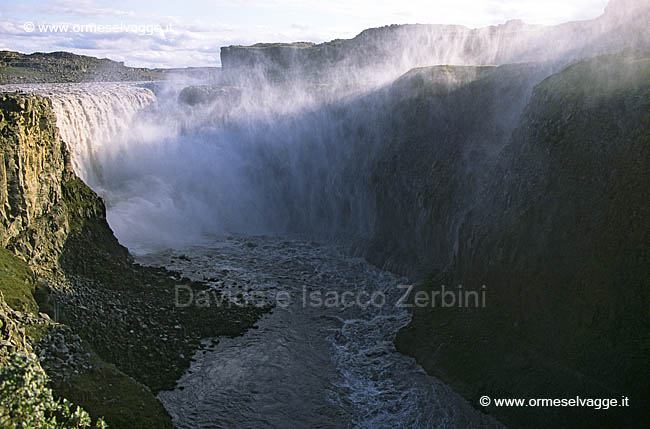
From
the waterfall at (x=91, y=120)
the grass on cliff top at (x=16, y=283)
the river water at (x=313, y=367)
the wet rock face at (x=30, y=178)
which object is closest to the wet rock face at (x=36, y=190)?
the wet rock face at (x=30, y=178)

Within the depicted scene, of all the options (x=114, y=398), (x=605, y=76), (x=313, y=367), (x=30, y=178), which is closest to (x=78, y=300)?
(x=30, y=178)

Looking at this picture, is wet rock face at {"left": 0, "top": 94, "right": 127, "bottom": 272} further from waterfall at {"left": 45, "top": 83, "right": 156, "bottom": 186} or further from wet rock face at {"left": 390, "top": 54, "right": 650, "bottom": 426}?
wet rock face at {"left": 390, "top": 54, "right": 650, "bottom": 426}

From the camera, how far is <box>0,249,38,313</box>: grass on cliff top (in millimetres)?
16516

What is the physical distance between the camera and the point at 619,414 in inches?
575

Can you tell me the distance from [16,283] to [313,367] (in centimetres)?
958

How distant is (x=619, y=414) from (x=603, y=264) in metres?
3.81

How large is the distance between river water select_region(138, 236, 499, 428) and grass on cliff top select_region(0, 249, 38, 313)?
4.91 metres

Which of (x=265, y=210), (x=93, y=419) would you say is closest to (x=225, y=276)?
(x=265, y=210)

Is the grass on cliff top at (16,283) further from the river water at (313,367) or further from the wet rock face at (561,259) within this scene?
the wet rock face at (561,259)

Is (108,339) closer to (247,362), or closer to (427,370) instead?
(247,362)

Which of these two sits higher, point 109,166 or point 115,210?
point 109,166

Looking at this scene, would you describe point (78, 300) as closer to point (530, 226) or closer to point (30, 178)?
point (30, 178)

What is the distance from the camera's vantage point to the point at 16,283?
685 inches

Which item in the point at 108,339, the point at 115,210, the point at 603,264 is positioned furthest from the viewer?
the point at 115,210
